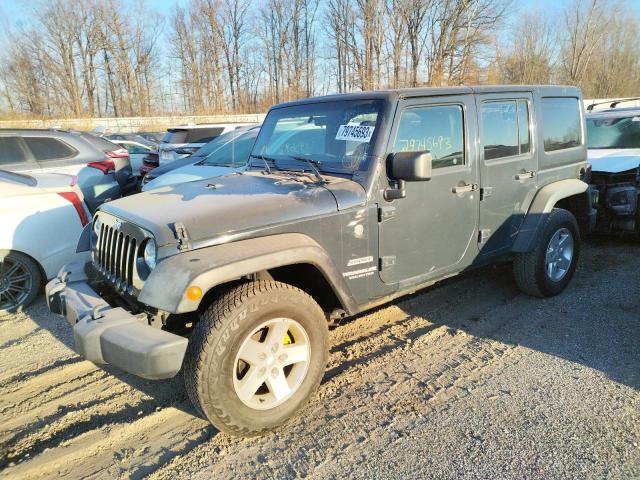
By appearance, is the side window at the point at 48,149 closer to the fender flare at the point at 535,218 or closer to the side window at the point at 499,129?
the side window at the point at 499,129

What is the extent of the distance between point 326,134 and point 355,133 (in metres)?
0.30

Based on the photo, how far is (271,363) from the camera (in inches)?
111

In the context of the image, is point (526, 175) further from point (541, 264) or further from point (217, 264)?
point (217, 264)

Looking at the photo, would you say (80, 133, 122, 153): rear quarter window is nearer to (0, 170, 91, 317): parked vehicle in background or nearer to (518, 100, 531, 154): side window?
(0, 170, 91, 317): parked vehicle in background

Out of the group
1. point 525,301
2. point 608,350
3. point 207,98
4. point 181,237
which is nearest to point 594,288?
point 525,301

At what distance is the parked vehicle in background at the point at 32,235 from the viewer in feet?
15.1

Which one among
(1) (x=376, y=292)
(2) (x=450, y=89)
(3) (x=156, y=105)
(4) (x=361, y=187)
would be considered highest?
(3) (x=156, y=105)

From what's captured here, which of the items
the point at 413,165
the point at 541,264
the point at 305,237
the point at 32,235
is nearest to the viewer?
the point at 305,237

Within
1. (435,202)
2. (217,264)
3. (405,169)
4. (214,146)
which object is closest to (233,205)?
(217,264)

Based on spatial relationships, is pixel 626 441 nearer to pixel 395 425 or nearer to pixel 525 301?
pixel 395 425

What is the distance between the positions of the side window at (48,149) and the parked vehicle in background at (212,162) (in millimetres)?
1265

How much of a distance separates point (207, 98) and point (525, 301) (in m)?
39.5

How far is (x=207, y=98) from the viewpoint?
132 feet

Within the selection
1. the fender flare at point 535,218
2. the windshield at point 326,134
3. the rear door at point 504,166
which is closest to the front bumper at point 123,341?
the windshield at point 326,134
